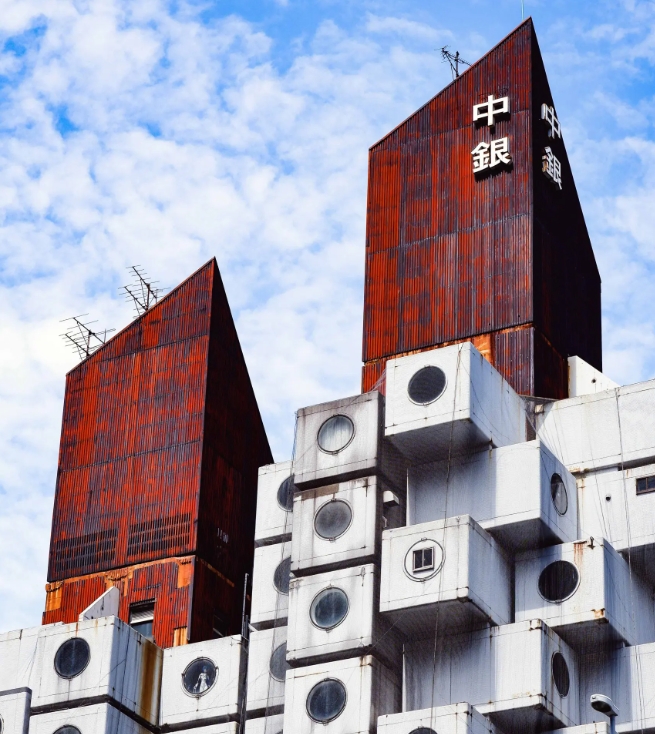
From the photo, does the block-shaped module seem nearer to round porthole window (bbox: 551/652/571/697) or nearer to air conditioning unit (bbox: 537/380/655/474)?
air conditioning unit (bbox: 537/380/655/474)

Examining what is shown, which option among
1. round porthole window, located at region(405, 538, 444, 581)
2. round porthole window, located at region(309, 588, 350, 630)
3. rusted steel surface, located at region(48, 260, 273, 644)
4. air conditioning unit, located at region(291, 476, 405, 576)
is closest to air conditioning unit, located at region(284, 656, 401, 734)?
round porthole window, located at region(309, 588, 350, 630)

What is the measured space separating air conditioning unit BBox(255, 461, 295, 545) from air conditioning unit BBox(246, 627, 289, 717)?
426 centimetres

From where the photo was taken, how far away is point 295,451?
228 feet

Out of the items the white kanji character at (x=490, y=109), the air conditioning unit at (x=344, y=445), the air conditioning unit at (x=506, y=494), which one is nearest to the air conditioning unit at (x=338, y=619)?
the air conditioning unit at (x=506, y=494)

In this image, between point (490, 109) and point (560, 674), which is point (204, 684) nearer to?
point (560, 674)

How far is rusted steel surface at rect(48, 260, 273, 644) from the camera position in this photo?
265 feet

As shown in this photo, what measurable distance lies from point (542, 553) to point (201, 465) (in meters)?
21.8

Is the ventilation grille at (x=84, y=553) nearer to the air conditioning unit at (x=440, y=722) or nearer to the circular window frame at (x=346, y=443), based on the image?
the circular window frame at (x=346, y=443)

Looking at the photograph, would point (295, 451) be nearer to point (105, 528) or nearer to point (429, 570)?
point (429, 570)

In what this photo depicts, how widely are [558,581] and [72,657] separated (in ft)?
73.1

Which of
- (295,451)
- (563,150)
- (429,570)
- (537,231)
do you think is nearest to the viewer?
(429,570)

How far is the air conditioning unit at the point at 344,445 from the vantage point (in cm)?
6769

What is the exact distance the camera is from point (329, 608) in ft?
215

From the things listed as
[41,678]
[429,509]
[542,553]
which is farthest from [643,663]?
[41,678]
